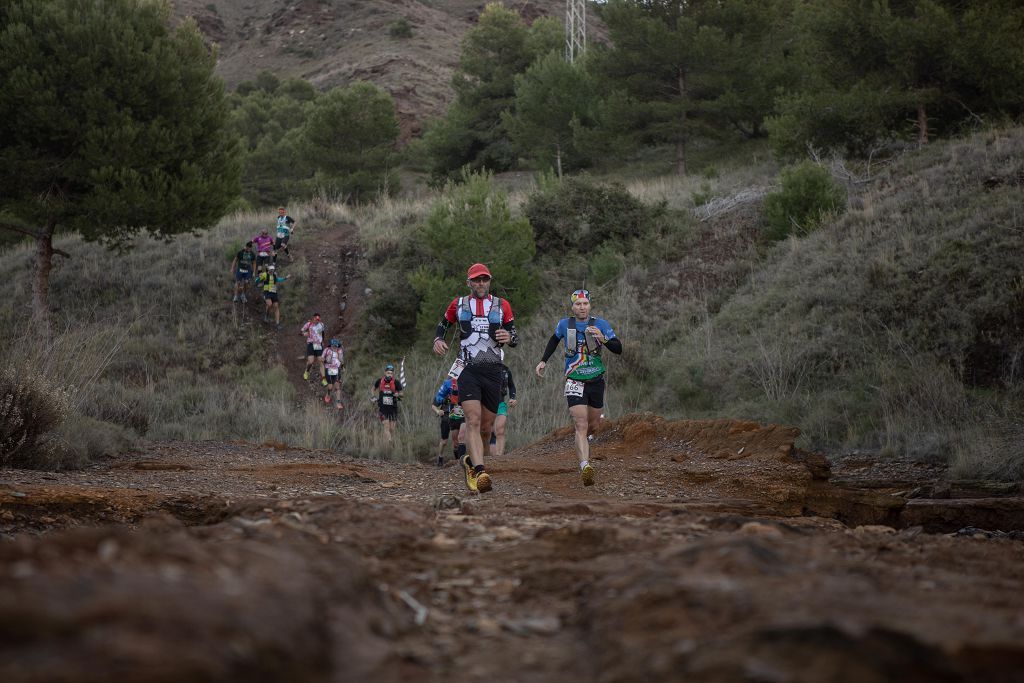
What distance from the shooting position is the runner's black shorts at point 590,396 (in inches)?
389

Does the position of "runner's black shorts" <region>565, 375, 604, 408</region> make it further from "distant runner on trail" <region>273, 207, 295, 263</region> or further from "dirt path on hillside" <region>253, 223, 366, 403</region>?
"distant runner on trail" <region>273, 207, 295, 263</region>

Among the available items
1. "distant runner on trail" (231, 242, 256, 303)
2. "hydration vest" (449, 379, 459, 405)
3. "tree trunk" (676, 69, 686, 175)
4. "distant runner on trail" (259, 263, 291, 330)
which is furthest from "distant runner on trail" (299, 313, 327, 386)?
"tree trunk" (676, 69, 686, 175)

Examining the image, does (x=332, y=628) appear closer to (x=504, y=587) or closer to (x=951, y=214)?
(x=504, y=587)

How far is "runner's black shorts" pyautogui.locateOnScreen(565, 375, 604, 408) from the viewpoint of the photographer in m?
9.89

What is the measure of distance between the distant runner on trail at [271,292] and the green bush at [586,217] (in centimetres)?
738

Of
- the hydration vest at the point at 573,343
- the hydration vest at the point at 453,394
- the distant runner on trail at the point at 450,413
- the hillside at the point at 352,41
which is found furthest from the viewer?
the hillside at the point at 352,41

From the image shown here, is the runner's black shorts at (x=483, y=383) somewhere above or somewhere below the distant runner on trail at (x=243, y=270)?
below

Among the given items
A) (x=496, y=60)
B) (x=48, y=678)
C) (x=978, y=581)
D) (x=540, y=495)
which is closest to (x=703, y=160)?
(x=496, y=60)

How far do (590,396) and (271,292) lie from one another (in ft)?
55.3

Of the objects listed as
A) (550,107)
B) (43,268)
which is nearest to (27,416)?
(43,268)

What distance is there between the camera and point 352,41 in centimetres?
7494

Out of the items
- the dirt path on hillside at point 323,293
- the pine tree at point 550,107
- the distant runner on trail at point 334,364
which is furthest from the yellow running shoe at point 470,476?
the pine tree at point 550,107

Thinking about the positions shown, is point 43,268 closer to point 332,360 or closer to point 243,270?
point 243,270

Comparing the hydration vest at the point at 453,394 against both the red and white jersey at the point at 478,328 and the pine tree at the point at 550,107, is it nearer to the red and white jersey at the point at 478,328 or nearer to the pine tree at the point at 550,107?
the red and white jersey at the point at 478,328
